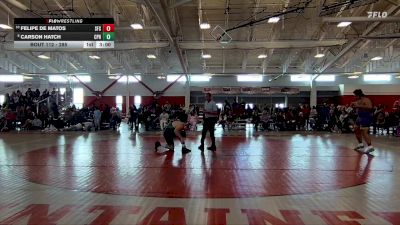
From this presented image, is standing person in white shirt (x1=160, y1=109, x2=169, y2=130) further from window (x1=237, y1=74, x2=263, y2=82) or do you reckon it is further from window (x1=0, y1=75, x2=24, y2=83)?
window (x1=0, y1=75, x2=24, y2=83)

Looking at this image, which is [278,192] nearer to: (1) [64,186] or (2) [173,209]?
(2) [173,209]

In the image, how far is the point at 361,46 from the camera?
88.2 feet

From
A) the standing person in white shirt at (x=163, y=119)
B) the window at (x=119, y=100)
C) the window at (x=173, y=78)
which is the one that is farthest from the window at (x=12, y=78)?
the standing person in white shirt at (x=163, y=119)

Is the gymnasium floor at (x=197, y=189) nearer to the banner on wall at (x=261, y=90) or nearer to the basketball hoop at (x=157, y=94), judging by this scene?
the banner on wall at (x=261, y=90)

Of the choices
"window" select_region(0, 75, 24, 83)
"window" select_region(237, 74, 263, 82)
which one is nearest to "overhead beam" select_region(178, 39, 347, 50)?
"window" select_region(237, 74, 263, 82)

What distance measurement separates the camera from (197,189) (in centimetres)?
533

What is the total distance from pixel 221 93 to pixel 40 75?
15.9 m

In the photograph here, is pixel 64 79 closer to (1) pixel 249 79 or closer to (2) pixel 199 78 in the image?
(2) pixel 199 78
